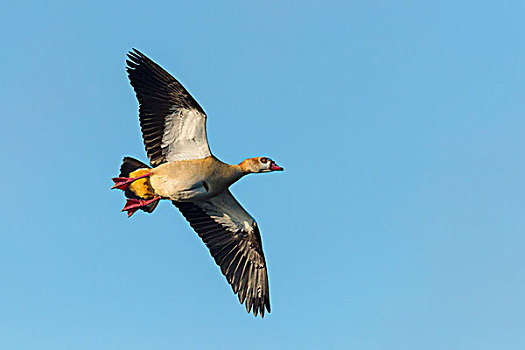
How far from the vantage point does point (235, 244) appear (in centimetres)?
1560

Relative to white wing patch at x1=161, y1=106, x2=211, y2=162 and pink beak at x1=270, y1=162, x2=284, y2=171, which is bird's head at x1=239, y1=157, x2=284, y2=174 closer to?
pink beak at x1=270, y1=162, x2=284, y2=171

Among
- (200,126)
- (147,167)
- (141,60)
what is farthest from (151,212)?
(141,60)

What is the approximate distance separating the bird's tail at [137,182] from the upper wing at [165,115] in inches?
11.6

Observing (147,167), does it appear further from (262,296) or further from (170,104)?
(262,296)

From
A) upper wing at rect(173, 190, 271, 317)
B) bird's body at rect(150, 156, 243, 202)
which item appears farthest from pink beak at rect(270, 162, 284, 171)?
upper wing at rect(173, 190, 271, 317)

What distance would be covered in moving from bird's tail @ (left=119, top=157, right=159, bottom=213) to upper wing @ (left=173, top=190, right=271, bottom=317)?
3.65 feet

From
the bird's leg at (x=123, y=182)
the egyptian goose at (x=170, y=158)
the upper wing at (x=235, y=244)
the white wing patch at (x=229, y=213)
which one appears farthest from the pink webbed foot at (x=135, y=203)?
the white wing patch at (x=229, y=213)

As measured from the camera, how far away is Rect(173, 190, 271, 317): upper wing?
15.4m

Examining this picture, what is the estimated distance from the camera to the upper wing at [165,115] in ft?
46.4

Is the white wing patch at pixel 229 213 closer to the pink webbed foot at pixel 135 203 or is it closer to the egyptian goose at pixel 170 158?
the egyptian goose at pixel 170 158

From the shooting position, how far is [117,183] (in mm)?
14250

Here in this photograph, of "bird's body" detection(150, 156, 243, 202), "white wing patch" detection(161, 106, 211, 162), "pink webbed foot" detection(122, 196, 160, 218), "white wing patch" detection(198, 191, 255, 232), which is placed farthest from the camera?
"white wing patch" detection(198, 191, 255, 232)

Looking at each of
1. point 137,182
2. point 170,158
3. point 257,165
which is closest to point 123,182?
point 137,182

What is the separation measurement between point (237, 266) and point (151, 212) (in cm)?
206
